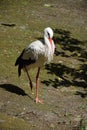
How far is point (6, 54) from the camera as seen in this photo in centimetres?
1255

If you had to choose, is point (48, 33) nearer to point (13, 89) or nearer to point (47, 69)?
point (13, 89)

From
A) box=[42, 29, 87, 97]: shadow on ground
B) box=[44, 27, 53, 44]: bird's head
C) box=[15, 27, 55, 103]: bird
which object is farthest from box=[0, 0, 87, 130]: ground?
box=[44, 27, 53, 44]: bird's head

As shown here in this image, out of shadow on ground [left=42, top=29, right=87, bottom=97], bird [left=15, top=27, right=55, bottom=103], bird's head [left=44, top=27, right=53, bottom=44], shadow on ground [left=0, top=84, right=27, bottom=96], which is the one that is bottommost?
shadow on ground [left=42, top=29, right=87, bottom=97]

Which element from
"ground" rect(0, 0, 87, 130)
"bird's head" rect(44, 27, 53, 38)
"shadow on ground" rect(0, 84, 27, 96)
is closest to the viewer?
"ground" rect(0, 0, 87, 130)

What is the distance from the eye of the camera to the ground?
9.18m

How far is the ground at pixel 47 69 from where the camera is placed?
361 inches

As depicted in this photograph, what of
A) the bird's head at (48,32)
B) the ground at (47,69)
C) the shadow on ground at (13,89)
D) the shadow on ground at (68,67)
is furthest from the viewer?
the shadow on ground at (68,67)

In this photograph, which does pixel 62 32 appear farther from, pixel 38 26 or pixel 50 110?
pixel 50 110

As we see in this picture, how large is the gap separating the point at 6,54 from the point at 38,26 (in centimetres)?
302

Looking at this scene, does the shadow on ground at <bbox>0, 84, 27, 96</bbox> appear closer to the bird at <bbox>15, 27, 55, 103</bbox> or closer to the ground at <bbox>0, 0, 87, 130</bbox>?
the ground at <bbox>0, 0, 87, 130</bbox>

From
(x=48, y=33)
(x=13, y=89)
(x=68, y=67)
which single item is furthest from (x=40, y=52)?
(x=68, y=67)

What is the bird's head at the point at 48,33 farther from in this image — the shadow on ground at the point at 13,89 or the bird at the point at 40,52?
the shadow on ground at the point at 13,89

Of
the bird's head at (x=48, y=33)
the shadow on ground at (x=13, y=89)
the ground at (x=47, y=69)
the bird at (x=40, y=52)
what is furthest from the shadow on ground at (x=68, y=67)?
the bird's head at (x=48, y=33)

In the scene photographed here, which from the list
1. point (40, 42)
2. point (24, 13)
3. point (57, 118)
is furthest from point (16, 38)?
point (57, 118)
